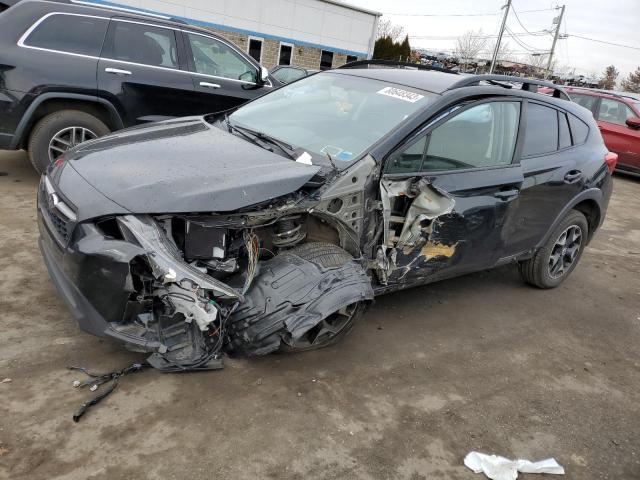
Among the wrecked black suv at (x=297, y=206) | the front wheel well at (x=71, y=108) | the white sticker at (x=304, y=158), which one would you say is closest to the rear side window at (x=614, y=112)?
the wrecked black suv at (x=297, y=206)

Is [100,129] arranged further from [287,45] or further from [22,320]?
[287,45]

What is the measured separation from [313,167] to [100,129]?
3.45 metres

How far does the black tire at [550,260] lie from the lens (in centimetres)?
447

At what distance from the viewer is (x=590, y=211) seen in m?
4.75

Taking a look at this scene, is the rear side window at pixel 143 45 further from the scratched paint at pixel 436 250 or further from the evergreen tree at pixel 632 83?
the evergreen tree at pixel 632 83

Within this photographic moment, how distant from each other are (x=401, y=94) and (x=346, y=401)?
2.06 meters

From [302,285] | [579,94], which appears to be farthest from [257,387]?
[579,94]

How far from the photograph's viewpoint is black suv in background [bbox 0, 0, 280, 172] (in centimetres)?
505

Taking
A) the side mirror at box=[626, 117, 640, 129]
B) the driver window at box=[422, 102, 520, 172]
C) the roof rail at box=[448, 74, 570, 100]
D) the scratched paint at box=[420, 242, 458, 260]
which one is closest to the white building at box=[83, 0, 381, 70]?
the side mirror at box=[626, 117, 640, 129]

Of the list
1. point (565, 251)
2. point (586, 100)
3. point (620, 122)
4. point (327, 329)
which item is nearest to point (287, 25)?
point (586, 100)

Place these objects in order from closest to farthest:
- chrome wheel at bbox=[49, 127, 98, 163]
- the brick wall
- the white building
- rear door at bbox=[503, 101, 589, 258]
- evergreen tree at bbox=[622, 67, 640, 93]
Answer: rear door at bbox=[503, 101, 589, 258], chrome wheel at bbox=[49, 127, 98, 163], the white building, the brick wall, evergreen tree at bbox=[622, 67, 640, 93]

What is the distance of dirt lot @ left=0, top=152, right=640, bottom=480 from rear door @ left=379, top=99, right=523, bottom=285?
56cm

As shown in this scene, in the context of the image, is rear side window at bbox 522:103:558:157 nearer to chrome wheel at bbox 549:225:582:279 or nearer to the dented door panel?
the dented door panel

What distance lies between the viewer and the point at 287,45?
23.7 metres
